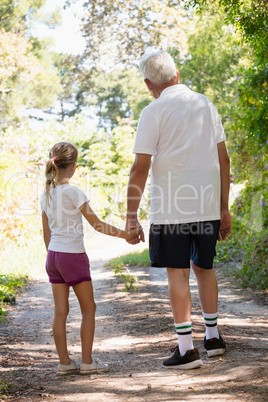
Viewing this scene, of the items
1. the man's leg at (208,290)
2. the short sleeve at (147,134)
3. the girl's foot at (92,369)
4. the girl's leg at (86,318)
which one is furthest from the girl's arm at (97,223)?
the girl's foot at (92,369)

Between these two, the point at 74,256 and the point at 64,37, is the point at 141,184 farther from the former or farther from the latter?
the point at 64,37

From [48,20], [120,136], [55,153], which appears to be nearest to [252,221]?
[55,153]

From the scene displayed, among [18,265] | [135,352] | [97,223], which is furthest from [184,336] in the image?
[18,265]

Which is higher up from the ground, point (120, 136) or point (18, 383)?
point (120, 136)

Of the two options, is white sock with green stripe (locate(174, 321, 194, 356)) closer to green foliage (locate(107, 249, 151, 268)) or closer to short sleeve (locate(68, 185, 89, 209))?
short sleeve (locate(68, 185, 89, 209))

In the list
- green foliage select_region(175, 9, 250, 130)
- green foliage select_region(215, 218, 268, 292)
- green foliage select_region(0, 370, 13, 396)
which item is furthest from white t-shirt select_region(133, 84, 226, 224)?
green foliage select_region(175, 9, 250, 130)

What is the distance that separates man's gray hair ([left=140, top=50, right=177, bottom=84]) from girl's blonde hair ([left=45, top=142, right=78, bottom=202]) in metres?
0.70

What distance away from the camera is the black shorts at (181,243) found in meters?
3.25

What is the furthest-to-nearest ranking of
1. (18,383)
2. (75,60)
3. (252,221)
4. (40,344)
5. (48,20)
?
(48,20) < (75,60) < (252,221) < (40,344) < (18,383)

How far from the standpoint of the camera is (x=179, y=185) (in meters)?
3.22

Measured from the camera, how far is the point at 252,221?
799 centimetres

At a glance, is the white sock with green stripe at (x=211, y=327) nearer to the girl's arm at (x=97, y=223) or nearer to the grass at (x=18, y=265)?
the girl's arm at (x=97, y=223)

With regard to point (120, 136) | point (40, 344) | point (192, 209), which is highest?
point (120, 136)

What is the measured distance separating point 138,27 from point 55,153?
15.1 meters
